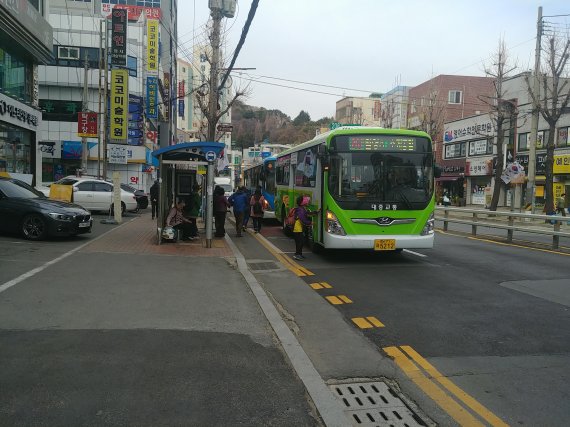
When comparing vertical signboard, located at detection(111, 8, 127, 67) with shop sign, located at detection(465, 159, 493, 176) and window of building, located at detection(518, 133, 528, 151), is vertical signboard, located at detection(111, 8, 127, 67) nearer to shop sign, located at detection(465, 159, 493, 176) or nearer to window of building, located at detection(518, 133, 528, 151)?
shop sign, located at detection(465, 159, 493, 176)

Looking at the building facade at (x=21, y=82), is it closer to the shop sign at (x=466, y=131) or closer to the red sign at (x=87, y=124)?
the red sign at (x=87, y=124)

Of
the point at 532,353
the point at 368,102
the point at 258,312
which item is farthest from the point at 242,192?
the point at 368,102

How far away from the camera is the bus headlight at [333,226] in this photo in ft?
34.8

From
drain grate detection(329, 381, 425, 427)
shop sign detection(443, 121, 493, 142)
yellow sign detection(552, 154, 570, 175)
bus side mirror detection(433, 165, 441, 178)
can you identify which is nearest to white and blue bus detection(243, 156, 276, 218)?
bus side mirror detection(433, 165, 441, 178)

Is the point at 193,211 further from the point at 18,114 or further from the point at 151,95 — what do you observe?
the point at 151,95

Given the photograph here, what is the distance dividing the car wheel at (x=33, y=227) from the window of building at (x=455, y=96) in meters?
49.3

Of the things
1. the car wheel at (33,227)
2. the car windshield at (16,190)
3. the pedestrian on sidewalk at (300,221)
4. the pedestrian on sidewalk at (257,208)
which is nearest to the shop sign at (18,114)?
the car windshield at (16,190)

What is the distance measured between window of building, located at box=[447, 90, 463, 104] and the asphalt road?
4450 centimetres

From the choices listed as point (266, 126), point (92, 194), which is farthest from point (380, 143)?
point (266, 126)

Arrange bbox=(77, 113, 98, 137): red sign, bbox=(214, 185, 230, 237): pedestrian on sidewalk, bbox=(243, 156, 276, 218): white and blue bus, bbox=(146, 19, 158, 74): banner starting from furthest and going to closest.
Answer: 1. bbox=(146, 19, 158, 74): banner
2. bbox=(77, 113, 98, 137): red sign
3. bbox=(243, 156, 276, 218): white and blue bus
4. bbox=(214, 185, 230, 237): pedestrian on sidewalk

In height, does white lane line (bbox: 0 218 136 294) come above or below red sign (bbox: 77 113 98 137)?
below

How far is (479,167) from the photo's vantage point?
43312 millimetres

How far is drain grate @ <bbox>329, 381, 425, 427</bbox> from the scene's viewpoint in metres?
3.73

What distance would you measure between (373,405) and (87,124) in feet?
83.1
